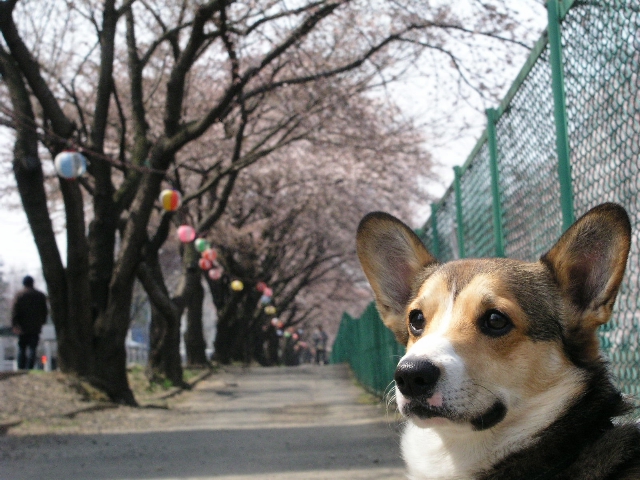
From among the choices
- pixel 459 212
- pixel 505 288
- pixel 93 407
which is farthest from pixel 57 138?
pixel 505 288

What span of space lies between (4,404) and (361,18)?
898cm

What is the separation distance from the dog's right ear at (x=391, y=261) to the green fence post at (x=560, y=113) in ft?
3.81

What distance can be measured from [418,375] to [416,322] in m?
0.53

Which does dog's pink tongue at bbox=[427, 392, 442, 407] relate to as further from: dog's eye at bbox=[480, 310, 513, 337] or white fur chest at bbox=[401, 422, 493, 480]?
dog's eye at bbox=[480, 310, 513, 337]

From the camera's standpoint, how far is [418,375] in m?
2.73

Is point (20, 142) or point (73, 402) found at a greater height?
point (20, 142)

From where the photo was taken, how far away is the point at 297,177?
26094 millimetres

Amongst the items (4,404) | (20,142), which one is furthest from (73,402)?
(20,142)

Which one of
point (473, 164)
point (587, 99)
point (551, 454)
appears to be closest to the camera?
point (551, 454)

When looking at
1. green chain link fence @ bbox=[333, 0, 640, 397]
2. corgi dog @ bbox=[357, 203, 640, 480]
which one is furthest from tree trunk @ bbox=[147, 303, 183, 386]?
corgi dog @ bbox=[357, 203, 640, 480]

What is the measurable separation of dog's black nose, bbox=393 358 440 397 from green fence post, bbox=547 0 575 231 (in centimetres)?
194

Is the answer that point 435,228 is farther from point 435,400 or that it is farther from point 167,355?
point 167,355

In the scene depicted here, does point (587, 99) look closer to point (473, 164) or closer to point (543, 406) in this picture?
point (543, 406)

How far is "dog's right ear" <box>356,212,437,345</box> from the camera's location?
11.6 feet
